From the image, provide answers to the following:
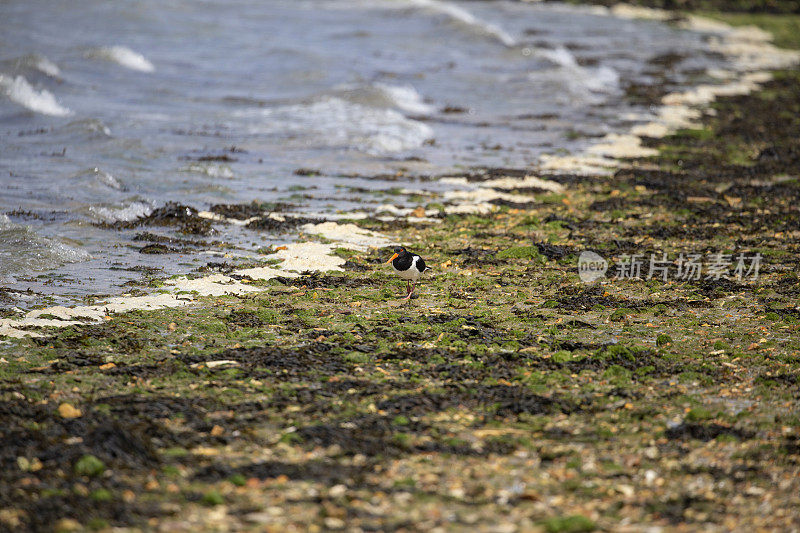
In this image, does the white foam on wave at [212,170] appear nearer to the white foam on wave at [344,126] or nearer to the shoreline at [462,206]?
the shoreline at [462,206]

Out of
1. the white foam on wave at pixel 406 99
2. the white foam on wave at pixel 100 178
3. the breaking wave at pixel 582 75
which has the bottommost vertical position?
the white foam on wave at pixel 100 178

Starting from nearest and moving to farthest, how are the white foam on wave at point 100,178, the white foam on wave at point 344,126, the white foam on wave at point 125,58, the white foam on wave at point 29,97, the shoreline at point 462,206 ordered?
the shoreline at point 462,206 → the white foam on wave at point 100,178 → the white foam on wave at point 344,126 → the white foam on wave at point 29,97 → the white foam on wave at point 125,58

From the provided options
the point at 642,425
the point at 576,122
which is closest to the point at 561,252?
the point at 642,425

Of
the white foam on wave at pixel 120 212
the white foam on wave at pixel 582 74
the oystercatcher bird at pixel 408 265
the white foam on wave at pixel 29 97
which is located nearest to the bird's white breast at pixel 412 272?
the oystercatcher bird at pixel 408 265

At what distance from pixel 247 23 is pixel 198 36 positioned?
6242 millimetres

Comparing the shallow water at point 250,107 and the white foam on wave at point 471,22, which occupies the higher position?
the white foam on wave at point 471,22

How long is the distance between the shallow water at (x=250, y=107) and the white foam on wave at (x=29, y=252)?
35mm

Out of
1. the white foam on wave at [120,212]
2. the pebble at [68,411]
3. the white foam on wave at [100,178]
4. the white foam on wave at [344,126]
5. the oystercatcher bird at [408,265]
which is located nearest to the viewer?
the pebble at [68,411]

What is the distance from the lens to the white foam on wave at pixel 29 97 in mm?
22094

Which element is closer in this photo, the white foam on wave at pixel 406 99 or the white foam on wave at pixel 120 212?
the white foam on wave at pixel 120 212

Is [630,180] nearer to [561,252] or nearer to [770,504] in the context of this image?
[561,252]

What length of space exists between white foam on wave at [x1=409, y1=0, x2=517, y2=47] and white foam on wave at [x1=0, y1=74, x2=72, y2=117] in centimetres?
2371

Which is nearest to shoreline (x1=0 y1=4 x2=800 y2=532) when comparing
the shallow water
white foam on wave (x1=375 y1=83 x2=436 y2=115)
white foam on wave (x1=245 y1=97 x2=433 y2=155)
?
the shallow water

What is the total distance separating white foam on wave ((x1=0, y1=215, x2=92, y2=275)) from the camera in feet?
34.2
